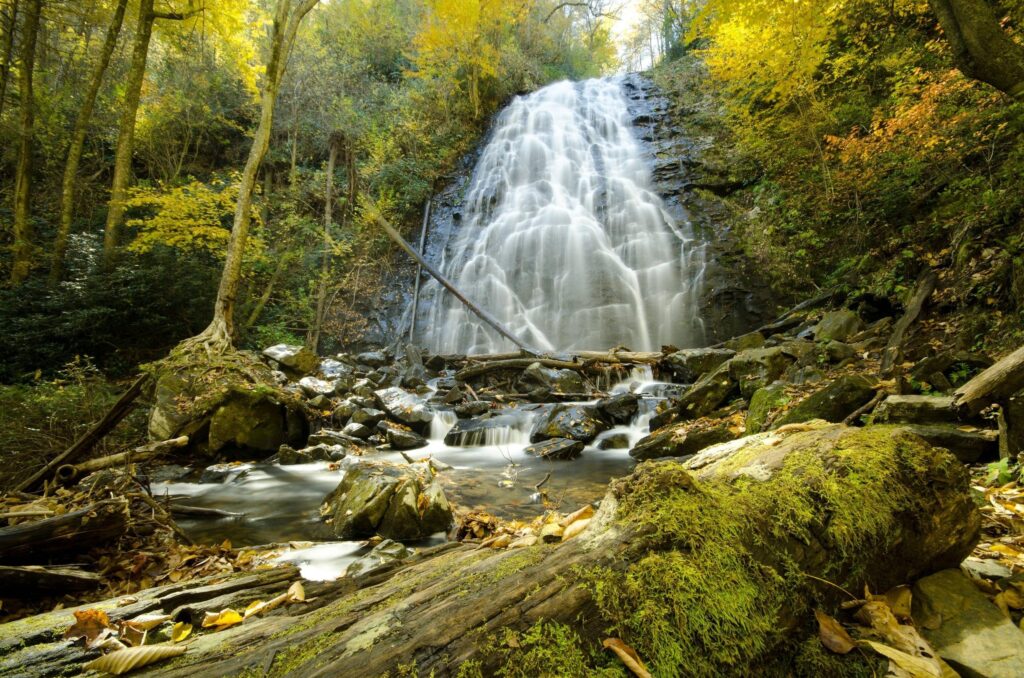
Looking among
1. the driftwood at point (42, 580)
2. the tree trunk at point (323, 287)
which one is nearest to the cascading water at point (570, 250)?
the tree trunk at point (323, 287)

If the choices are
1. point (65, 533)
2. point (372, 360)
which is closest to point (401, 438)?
point (65, 533)

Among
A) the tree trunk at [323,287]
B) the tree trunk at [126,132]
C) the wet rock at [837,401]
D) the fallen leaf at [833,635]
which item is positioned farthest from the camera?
the tree trunk at [323,287]

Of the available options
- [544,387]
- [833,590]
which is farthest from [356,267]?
[833,590]

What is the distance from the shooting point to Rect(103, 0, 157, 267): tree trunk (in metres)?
9.84

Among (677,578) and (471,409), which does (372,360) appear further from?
(677,578)

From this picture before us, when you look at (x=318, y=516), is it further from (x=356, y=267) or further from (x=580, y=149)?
(x=580, y=149)

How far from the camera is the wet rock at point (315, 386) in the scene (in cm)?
849

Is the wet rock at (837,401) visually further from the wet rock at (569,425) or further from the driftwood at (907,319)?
→ the wet rock at (569,425)

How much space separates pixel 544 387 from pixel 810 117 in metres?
10.2

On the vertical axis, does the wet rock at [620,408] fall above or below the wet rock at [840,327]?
below

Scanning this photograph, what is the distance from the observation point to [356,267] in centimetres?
1606

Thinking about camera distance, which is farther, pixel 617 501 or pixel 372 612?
pixel 617 501

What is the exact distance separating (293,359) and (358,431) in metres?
3.31

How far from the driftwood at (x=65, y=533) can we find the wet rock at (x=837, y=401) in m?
5.71
